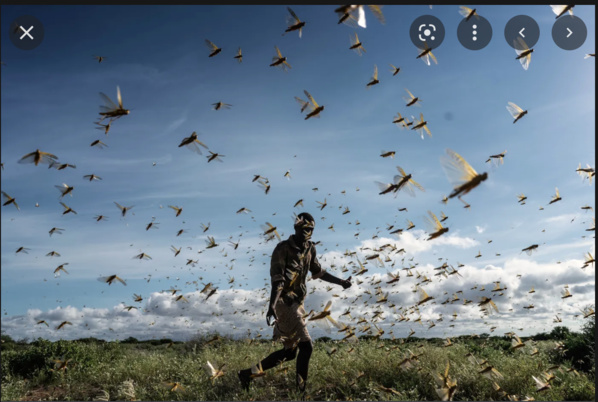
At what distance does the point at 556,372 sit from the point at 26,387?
36.9ft

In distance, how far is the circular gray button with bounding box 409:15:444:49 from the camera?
4902mm

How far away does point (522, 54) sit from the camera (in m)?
4.82

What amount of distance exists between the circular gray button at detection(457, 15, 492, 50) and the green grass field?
4.86 meters

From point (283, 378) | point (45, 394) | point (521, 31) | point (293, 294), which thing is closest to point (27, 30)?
point (293, 294)

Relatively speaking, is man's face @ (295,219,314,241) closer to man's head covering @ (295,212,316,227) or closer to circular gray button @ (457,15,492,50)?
man's head covering @ (295,212,316,227)

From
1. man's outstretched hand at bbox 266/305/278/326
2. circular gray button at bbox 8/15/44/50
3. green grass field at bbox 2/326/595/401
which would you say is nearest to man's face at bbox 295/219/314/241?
man's outstretched hand at bbox 266/305/278/326

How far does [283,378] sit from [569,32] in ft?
22.8

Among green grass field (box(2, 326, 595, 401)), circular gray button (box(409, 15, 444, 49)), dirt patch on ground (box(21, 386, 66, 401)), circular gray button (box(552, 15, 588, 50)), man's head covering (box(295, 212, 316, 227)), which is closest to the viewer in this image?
circular gray button (box(552, 15, 588, 50))

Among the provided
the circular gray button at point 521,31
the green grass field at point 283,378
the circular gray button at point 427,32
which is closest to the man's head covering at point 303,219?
the green grass field at point 283,378

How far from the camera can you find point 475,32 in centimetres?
487

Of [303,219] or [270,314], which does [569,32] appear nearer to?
[303,219]

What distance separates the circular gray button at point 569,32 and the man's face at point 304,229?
4.04 metres

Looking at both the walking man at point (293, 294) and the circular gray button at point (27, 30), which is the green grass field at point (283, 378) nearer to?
the walking man at point (293, 294)
